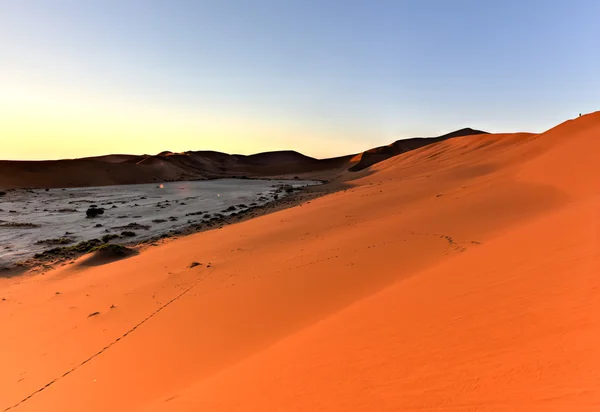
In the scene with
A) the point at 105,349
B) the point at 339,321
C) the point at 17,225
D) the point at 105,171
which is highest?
the point at 105,171

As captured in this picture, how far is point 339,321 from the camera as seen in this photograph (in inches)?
171

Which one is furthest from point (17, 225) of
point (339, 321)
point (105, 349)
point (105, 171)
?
point (105, 171)

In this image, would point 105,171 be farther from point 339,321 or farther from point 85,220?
point 339,321

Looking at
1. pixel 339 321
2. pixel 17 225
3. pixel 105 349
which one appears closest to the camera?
pixel 339 321

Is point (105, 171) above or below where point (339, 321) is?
above

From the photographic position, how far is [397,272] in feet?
20.0

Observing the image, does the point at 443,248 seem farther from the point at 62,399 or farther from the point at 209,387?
the point at 62,399

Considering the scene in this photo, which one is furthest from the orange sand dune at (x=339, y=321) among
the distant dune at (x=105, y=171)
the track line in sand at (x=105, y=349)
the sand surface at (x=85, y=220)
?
the distant dune at (x=105, y=171)

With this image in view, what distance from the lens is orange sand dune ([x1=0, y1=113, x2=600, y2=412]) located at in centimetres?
271

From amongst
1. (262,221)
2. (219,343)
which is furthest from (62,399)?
(262,221)

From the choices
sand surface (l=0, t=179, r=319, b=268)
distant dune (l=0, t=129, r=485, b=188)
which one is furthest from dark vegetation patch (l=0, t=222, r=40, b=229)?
distant dune (l=0, t=129, r=485, b=188)

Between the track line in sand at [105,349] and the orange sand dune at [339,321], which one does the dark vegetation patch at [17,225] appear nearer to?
the orange sand dune at [339,321]

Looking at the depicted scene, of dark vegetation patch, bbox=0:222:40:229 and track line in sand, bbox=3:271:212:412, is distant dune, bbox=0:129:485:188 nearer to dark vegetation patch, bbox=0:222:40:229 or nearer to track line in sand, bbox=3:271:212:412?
dark vegetation patch, bbox=0:222:40:229

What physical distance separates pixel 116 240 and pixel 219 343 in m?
9.54
